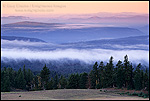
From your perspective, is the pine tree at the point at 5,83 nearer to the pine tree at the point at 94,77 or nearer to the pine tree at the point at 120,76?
the pine tree at the point at 94,77

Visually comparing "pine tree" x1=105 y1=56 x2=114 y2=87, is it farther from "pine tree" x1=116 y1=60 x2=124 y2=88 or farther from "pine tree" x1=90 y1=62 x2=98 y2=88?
"pine tree" x1=90 y1=62 x2=98 y2=88

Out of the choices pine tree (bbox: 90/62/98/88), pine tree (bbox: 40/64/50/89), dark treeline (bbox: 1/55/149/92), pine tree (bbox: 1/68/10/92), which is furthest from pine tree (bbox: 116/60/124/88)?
pine tree (bbox: 1/68/10/92)

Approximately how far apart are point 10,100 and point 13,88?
4146 centimetres

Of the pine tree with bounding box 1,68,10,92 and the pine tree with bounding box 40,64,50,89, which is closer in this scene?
the pine tree with bounding box 1,68,10,92

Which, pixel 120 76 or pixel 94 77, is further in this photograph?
pixel 94 77

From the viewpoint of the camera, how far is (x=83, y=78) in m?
72.6

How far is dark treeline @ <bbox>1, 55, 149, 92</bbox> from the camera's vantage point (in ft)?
181

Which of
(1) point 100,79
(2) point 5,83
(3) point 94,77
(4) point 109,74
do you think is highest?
(4) point 109,74

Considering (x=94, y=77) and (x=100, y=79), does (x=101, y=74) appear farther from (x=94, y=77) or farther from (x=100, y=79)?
(x=94, y=77)

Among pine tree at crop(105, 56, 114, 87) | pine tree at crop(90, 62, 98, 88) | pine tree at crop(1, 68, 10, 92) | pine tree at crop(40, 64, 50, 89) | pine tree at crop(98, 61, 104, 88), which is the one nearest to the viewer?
pine tree at crop(105, 56, 114, 87)

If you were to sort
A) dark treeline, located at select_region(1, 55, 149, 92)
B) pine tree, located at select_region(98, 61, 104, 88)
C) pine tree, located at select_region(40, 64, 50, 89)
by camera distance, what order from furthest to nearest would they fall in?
pine tree, located at select_region(40, 64, 50, 89) < pine tree, located at select_region(98, 61, 104, 88) < dark treeline, located at select_region(1, 55, 149, 92)

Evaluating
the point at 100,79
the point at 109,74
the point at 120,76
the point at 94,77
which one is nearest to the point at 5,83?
the point at 94,77

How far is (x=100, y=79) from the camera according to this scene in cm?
6838

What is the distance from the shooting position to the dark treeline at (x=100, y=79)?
2175 inches
